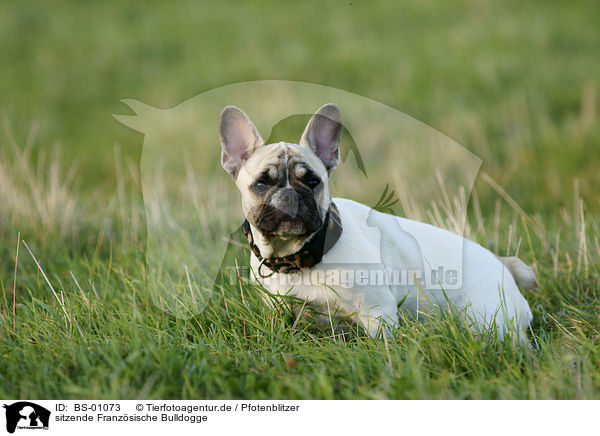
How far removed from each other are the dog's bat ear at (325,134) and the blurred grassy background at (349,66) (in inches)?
138

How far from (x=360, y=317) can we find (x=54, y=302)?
1.92 metres

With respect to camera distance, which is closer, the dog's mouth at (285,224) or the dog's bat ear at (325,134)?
the dog's mouth at (285,224)

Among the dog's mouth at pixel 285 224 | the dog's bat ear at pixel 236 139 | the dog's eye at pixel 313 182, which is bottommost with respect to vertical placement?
the dog's mouth at pixel 285 224

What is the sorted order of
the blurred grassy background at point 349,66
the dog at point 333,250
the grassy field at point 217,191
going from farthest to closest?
the blurred grassy background at point 349,66 → the dog at point 333,250 → the grassy field at point 217,191

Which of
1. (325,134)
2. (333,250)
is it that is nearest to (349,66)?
(325,134)

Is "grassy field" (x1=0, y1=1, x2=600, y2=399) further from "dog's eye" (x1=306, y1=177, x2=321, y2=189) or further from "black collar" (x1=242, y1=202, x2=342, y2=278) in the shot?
"dog's eye" (x1=306, y1=177, x2=321, y2=189)

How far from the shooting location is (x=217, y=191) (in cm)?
566

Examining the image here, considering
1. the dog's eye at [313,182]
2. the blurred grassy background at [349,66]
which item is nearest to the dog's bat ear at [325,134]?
the dog's eye at [313,182]

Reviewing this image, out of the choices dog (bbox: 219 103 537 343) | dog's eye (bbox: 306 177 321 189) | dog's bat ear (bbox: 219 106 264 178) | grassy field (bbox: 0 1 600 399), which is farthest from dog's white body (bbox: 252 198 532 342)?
dog's bat ear (bbox: 219 106 264 178)

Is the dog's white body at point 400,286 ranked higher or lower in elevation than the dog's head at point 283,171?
lower

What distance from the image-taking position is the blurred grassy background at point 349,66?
7137 mm
